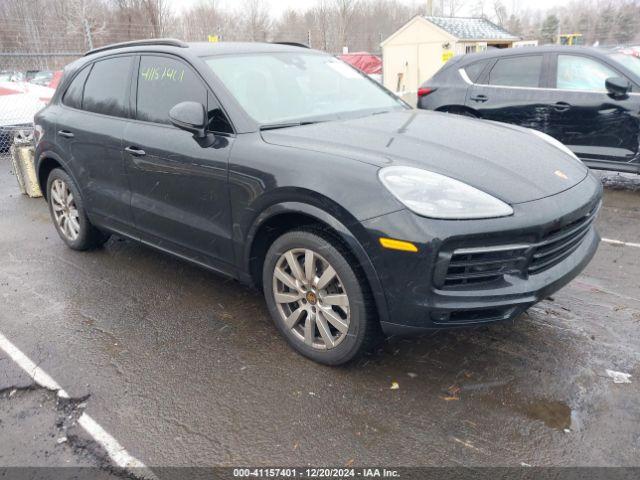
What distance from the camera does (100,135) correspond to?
13.6 ft

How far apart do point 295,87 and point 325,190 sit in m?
1.28

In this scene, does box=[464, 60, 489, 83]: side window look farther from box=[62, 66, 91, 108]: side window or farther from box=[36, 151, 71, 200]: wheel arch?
box=[36, 151, 71, 200]: wheel arch

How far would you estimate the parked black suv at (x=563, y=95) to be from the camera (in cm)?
612

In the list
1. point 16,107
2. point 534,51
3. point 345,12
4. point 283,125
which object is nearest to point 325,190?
point 283,125

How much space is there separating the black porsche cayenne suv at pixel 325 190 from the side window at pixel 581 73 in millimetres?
3401

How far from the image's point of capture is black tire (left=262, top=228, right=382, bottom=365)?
2727mm

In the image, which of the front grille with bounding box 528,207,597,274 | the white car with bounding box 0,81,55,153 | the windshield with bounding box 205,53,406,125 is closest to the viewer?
the front grille with bounding box 528,207,597,274

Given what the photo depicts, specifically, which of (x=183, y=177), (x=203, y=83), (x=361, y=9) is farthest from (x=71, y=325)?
(x=361, y=9)

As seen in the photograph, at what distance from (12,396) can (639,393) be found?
10.8ft

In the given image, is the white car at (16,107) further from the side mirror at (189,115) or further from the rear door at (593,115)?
the rear door at (593,115)

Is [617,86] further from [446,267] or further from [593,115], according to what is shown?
[446,267]

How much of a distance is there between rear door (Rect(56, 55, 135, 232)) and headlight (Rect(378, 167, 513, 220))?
226 centimetres

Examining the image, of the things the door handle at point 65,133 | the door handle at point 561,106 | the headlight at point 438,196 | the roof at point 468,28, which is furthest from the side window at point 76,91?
the roof at point 468,28

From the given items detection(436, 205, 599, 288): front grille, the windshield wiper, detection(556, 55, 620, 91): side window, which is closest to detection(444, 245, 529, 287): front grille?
detection(436, 205, 599, 288): front grille
